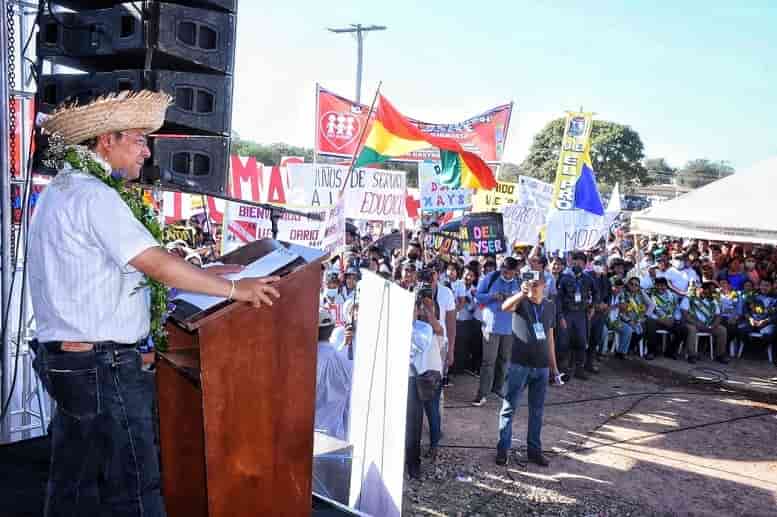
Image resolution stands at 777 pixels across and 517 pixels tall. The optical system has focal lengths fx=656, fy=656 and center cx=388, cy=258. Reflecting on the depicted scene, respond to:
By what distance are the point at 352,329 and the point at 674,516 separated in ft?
10.6

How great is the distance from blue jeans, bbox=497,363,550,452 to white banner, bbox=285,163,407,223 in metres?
3.69

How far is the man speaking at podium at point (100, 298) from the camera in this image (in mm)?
2234

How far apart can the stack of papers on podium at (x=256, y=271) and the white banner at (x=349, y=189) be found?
6.17 metres

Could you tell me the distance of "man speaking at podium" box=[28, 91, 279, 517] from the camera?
2234mm

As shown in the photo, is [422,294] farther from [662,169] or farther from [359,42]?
[662,169]

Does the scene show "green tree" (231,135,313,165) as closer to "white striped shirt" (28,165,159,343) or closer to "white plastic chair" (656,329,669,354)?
"white plastic chair" (656,329,669,354)

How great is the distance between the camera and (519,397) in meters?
5.91

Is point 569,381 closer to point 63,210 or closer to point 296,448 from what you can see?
point 296,448

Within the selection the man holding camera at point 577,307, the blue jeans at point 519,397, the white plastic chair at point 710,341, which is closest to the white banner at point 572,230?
the man holding camera at point 577,307

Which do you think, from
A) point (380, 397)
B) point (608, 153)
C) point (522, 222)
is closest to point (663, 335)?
point (522, 222)

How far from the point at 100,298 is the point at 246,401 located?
2.09 feet

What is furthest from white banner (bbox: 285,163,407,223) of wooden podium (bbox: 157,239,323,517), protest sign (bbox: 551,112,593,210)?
wooden podium (bbox: 157,239,323,517)

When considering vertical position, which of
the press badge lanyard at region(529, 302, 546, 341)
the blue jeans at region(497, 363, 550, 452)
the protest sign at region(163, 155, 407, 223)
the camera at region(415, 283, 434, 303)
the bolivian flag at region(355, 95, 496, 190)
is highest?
the bolivian flag at region(355, 95, 496, 190)

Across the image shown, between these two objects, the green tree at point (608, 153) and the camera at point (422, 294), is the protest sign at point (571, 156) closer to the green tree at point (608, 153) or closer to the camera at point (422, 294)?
the camera at point (422, 294)
